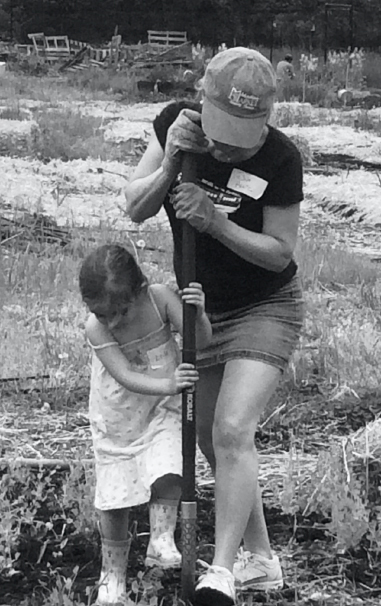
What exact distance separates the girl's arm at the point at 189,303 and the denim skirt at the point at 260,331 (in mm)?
72

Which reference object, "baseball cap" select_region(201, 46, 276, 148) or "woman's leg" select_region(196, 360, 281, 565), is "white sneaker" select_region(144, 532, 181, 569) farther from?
"baseball cap" select_region(201, 46, 276, 148)

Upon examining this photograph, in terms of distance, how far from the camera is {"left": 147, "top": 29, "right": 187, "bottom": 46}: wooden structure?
3864 cm

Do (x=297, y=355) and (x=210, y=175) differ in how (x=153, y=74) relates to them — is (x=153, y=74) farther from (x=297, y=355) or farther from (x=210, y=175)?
(x=210, y=175)

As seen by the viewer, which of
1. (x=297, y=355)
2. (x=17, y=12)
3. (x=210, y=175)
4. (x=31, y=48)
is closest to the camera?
(x=210, y=175)

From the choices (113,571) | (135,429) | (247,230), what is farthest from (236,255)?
(113,571)

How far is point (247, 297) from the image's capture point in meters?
3.51

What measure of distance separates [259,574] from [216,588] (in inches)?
14.6

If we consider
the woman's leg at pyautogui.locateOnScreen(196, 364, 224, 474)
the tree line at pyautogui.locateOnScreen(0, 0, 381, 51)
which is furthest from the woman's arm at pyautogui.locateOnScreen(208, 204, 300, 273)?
the tree line at pyautogui.locateOnScreen(0, 0, 381, 51)

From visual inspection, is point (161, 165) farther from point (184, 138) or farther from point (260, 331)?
point (260, 331)

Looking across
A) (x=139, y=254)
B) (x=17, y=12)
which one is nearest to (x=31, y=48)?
(x=17, y=12)

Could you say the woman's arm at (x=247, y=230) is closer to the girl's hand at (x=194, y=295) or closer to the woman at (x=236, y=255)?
the woman at (x=236, y=255)

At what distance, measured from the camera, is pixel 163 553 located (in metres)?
3.61

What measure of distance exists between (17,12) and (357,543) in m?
40.4

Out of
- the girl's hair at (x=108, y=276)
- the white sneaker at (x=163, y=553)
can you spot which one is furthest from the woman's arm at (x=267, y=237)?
the white sneaker at (x=163, y=553)
